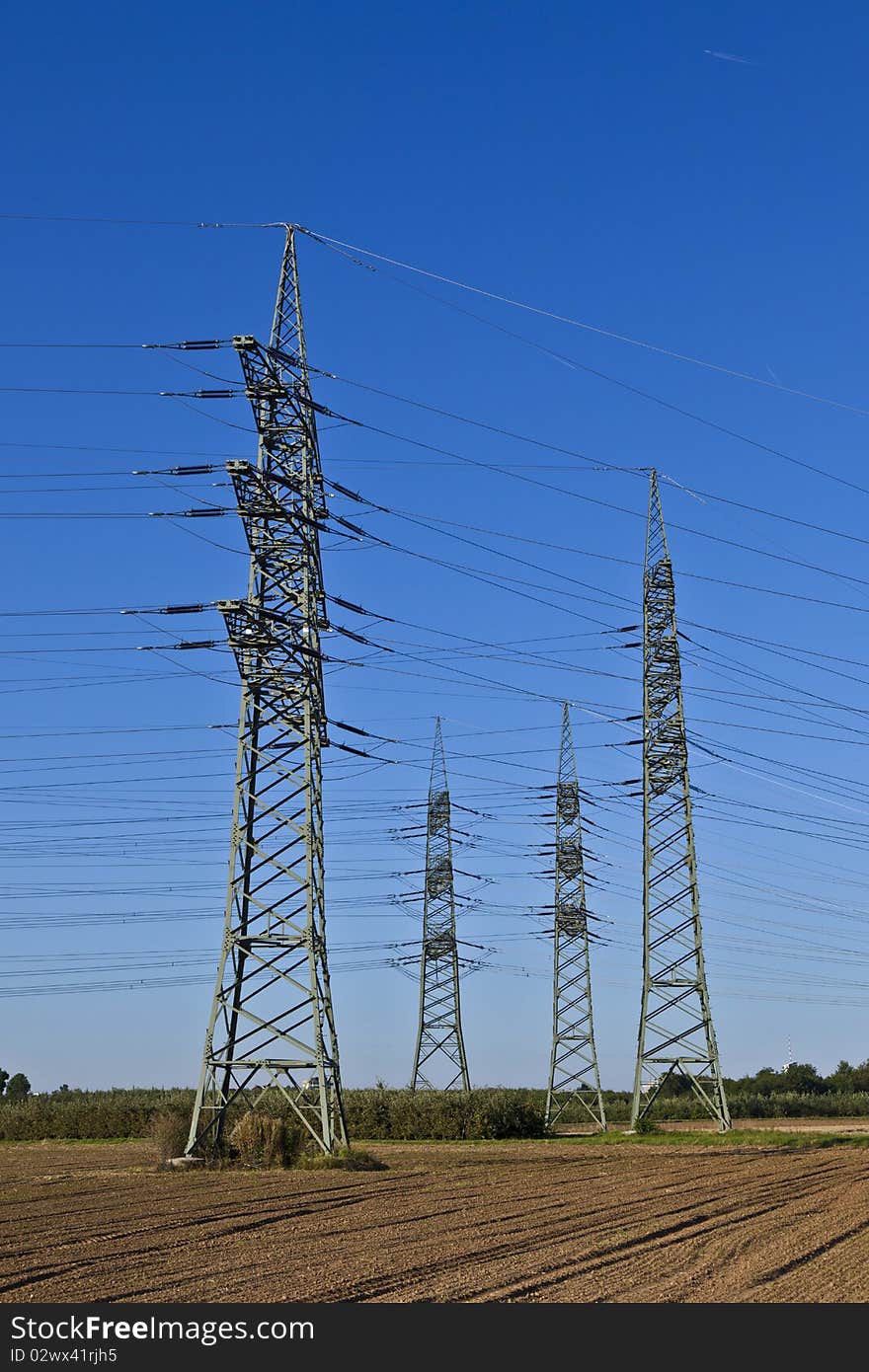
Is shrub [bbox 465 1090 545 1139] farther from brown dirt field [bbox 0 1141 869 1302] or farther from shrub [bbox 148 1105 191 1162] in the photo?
shrub [bbox 148 1105 191 1162]

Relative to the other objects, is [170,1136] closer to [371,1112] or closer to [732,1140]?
[732,1140]

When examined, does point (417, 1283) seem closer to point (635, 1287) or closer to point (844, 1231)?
point (635, 1287)

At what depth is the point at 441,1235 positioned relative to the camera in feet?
57.3

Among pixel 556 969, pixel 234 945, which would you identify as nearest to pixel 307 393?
pixel 234 945

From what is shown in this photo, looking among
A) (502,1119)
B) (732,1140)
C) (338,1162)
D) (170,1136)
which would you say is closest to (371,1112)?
(502,1119)

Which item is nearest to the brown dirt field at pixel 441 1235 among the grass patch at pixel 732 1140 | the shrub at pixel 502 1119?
the grass patch at pixel 732 1140

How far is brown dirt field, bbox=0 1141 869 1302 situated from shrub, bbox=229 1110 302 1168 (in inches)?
59.1

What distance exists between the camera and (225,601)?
96.8ft

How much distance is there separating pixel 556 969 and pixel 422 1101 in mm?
7487

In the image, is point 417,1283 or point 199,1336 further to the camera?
point 417,1283

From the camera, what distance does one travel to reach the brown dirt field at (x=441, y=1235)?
13.1 metres

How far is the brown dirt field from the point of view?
13141 mm

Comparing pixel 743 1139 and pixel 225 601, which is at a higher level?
pixel 225 601

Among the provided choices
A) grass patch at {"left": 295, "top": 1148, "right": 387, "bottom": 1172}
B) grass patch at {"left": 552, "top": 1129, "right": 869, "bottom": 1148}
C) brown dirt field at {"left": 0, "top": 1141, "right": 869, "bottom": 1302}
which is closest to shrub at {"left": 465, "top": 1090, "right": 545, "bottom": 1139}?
grass patch at {"left": 552, "top": 1129, "right": 869, "bottom": 1148}
